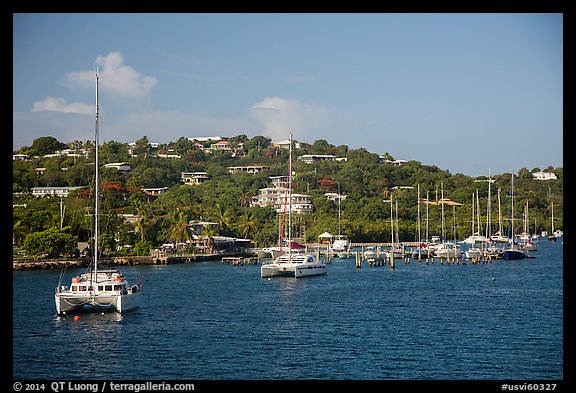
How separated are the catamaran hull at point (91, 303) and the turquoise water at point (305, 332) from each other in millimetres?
465

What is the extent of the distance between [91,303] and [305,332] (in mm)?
8649

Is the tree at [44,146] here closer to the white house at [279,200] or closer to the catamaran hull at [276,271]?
the white house at [279,200]

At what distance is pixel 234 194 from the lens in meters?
112

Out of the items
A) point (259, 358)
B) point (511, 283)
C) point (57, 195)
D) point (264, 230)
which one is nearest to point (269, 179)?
point (264, 230)

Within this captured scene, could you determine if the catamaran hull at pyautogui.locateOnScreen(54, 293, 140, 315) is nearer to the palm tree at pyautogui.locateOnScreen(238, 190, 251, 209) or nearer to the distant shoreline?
the distant shoreline

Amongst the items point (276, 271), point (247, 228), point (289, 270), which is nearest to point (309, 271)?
point (289, 270)

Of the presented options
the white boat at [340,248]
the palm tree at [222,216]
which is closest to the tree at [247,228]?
the palm tree at [222,216]

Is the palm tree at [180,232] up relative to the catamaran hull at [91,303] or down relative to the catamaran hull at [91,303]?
up

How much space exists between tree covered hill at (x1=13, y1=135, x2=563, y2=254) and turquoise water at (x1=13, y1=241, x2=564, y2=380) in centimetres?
2824

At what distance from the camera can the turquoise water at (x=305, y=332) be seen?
23328mm

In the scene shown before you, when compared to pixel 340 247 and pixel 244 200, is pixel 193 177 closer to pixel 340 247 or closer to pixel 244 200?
pixel 244 200
